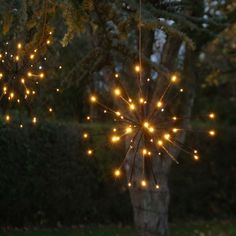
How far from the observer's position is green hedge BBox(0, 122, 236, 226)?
44.2 feet

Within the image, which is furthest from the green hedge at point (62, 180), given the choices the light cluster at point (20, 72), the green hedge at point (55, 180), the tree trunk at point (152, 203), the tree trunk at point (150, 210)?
the light cluster at point (20, 72)

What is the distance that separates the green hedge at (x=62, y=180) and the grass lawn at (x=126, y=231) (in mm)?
705

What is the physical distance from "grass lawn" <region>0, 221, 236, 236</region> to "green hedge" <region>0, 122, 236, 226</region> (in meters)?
0.70

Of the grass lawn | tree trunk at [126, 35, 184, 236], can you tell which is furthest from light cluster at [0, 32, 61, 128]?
the grass lawn

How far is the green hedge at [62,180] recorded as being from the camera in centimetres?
1347

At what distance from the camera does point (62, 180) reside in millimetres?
14172

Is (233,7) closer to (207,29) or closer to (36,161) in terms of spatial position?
(207,29)

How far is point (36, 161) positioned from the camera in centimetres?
1379

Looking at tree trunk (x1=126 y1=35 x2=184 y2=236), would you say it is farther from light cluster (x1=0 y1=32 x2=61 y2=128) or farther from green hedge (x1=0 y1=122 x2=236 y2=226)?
light cluster (x1=0 y1=32 x2=61 y2=128)

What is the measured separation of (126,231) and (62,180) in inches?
70.3

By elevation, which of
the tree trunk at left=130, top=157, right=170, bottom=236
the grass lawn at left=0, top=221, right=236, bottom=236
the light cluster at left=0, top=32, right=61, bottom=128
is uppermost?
the light cluster at left=0, top=32, right=61, bottom=128

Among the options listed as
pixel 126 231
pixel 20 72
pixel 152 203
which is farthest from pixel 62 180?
pixel 20 72

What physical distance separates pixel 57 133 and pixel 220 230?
4307 mm

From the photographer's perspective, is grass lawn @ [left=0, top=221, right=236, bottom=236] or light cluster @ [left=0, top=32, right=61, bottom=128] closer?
light cluster @ [left=0, top=32, right=61, bottom=128]
